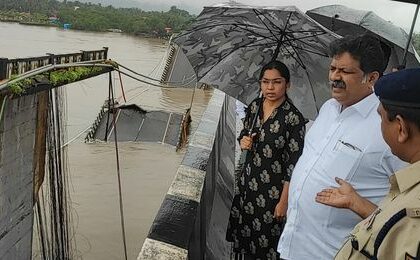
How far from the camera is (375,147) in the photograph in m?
2.13

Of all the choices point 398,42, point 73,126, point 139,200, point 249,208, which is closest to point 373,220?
point 249,208

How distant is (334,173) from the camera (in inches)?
88.5

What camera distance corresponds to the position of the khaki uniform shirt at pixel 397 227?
4.04 ft

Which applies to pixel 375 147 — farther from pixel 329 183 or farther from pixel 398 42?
Result: pixel 398 42

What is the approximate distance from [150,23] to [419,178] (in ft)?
262

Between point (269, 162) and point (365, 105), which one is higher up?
point (365, 105)

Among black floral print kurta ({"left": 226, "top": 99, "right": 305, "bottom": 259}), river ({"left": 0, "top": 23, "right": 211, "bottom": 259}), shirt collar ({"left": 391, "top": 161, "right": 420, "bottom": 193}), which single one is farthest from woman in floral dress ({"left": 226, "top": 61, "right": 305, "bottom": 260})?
river ({"left": 0, "top": 23, "right": 211, "bottom": 259})

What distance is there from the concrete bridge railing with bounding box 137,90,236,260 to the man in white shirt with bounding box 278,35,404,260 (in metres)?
0.85

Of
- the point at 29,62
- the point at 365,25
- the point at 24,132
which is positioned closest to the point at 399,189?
the point at 29,62

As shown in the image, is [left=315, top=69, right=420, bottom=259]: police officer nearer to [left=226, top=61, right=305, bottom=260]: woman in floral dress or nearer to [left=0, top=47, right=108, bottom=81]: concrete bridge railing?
[left=226, top=61, right=305, bottom=260]: woman in floral dress

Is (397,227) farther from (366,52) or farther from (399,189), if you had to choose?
(366,52)

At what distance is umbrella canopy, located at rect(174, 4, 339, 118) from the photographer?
344 centimetres

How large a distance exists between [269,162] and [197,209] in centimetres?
77

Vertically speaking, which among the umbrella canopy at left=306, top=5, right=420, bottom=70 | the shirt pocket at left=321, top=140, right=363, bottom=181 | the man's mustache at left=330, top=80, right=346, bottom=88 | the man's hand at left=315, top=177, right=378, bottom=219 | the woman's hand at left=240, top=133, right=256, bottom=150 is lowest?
the woman's hand at left=240, top=133, right=256, bottom=150
